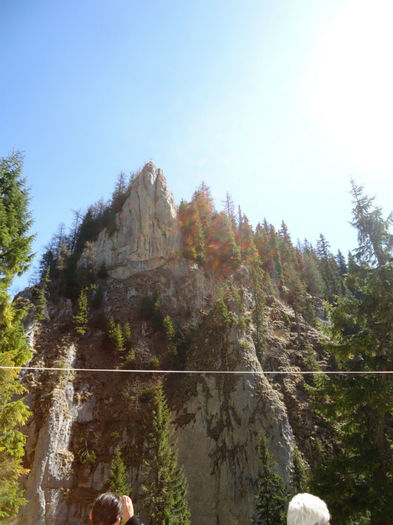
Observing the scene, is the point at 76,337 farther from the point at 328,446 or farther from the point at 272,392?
the point at 328,446

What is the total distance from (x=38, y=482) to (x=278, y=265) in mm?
40500

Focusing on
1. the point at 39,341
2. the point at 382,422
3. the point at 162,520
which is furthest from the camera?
the point at 39,341

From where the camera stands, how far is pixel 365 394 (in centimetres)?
880

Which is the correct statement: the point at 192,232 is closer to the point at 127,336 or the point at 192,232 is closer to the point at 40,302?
the point at 127,336

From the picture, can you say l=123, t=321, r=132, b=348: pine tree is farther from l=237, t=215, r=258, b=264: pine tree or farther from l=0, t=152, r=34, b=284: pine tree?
l=0, t=152, r=34, b=284: pine tree

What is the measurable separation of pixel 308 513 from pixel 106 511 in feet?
5.27

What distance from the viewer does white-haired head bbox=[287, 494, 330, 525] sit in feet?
8.21

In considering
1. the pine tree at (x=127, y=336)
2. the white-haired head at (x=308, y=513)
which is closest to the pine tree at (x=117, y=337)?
the pine tree at (x=127, y=336)

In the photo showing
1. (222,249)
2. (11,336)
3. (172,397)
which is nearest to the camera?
(11,336)

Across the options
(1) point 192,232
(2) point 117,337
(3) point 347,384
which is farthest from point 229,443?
(1) point 192,232

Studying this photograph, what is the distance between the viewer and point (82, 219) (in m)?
54.3

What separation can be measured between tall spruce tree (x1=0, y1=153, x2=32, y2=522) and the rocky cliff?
1761 centimetres

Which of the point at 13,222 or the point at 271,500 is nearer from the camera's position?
the point at 13,222

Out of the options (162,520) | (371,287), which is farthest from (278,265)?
(371,287)
